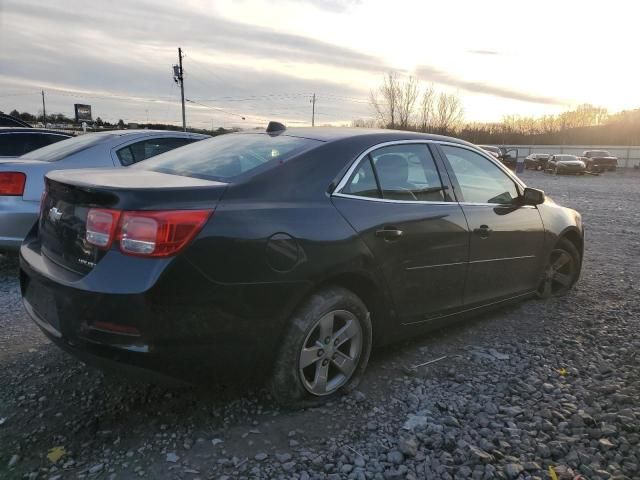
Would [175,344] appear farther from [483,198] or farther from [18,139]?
[18,139]

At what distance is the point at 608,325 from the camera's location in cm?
424

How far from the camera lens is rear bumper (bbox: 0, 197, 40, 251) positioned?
15.8 feet

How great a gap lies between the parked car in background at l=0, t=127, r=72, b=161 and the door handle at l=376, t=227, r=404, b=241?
5738 millimetres

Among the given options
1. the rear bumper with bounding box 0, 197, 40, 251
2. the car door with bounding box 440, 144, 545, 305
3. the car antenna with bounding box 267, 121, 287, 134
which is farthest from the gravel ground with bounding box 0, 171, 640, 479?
the car antenna with bounding box 267, 121, 287, 134

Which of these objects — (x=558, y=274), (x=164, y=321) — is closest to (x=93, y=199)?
(x=164, y=321)

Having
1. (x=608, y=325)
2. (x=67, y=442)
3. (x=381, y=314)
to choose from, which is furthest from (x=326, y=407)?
(x=608, y=325)

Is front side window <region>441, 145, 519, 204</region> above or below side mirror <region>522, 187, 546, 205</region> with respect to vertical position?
above

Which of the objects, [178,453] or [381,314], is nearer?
[178,453]

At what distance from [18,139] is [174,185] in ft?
17.7

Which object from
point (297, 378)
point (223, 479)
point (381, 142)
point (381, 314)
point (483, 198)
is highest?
point (381, 142)

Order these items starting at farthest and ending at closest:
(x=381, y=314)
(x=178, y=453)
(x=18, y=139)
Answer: (x=18, y=139)
(x=381, y=314)
(x=178, y=453)

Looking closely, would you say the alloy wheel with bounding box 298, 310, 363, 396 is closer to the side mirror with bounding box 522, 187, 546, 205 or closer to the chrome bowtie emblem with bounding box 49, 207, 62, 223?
the chrome bowtie emblem with bounding box 49, 207, 62, 223

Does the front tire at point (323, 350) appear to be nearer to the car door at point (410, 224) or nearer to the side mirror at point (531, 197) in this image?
the car door at point (410, 224)

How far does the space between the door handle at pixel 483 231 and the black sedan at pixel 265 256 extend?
0.05 feet
